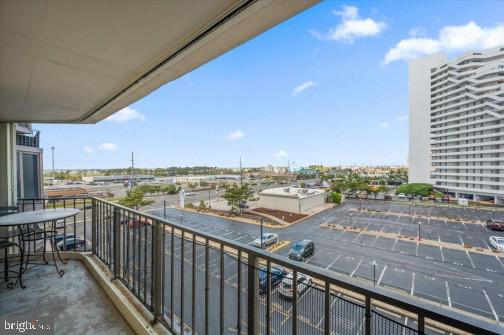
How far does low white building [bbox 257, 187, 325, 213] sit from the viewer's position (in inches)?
773

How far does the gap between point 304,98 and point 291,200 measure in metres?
23.5

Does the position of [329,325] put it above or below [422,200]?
above

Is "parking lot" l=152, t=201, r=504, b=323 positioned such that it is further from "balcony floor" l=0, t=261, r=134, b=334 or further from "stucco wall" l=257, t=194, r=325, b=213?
"balcony floor" l=0, t=261, r=134, b=334

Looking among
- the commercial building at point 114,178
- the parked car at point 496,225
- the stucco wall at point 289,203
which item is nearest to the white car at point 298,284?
the stucco wall at point 289,203

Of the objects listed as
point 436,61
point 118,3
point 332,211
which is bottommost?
point 332,211

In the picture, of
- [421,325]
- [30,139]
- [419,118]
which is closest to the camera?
[421,325]

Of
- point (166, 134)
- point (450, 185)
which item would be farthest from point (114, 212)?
point (166, 134)

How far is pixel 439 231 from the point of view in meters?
14.1

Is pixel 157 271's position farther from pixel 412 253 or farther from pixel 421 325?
pixel 412 253

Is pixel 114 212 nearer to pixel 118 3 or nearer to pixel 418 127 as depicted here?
pixel 118 3

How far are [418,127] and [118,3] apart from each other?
1645 inches

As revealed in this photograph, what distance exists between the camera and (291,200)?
19781 millimetres

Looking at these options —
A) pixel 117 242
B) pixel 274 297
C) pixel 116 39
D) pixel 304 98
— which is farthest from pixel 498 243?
pixel 304 98

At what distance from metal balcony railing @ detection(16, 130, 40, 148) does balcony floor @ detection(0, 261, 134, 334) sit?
617cm
